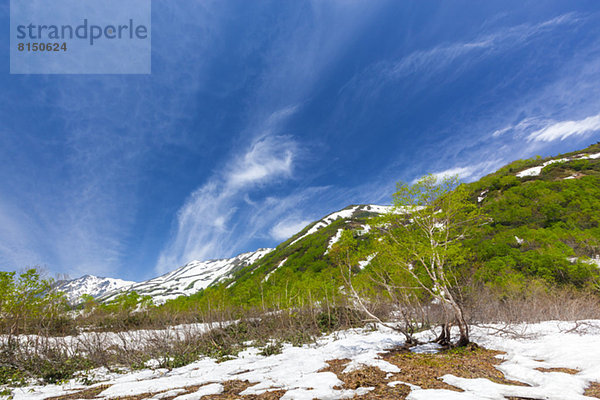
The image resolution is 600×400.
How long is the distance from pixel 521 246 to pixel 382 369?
3687 cm

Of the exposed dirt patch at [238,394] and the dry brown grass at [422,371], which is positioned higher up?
the exposed dirt patch at [238,394]

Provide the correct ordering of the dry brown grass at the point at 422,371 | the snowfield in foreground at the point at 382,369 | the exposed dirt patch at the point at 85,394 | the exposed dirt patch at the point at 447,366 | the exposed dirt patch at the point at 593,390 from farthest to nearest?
1. the exposed dirt patch at the point at 85,394
2. the exposed dirt patch at the point at 447,366
3. the dry brown grass at the point at 422,371
4. the snowfield in foreground at the point at 382,369
5. the exposed dirt patch at the point at 593,390

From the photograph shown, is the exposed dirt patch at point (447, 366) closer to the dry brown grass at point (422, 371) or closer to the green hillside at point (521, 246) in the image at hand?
the dry brown grass at point (422, 371)

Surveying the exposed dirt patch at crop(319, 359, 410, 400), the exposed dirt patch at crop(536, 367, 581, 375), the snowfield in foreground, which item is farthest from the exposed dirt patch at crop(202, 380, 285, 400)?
the exposed dirt patch at crop(536, 367, 581, 375)

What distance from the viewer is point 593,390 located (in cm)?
465

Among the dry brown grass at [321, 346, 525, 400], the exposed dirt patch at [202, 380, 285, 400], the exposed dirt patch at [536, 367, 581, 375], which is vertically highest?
the exposed dirt patch at [202, 380, 285, 400]

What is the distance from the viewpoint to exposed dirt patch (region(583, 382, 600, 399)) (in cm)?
443

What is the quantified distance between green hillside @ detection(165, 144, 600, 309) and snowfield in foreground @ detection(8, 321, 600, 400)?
6.04 metres

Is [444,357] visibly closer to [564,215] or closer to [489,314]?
[489,314]

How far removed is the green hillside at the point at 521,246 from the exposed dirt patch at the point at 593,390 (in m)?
7.05

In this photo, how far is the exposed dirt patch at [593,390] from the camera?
174 inches

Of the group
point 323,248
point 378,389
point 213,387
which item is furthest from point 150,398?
point 323,248

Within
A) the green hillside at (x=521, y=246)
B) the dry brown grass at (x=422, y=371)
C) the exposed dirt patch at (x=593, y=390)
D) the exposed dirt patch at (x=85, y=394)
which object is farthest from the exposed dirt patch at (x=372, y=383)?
the exposed dirt patch at (x=85, y=394)

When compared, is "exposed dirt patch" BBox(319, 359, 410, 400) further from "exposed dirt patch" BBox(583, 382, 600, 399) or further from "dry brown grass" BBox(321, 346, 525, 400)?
"exposed dirt patch" BBox(583, 382, 600, 399)
